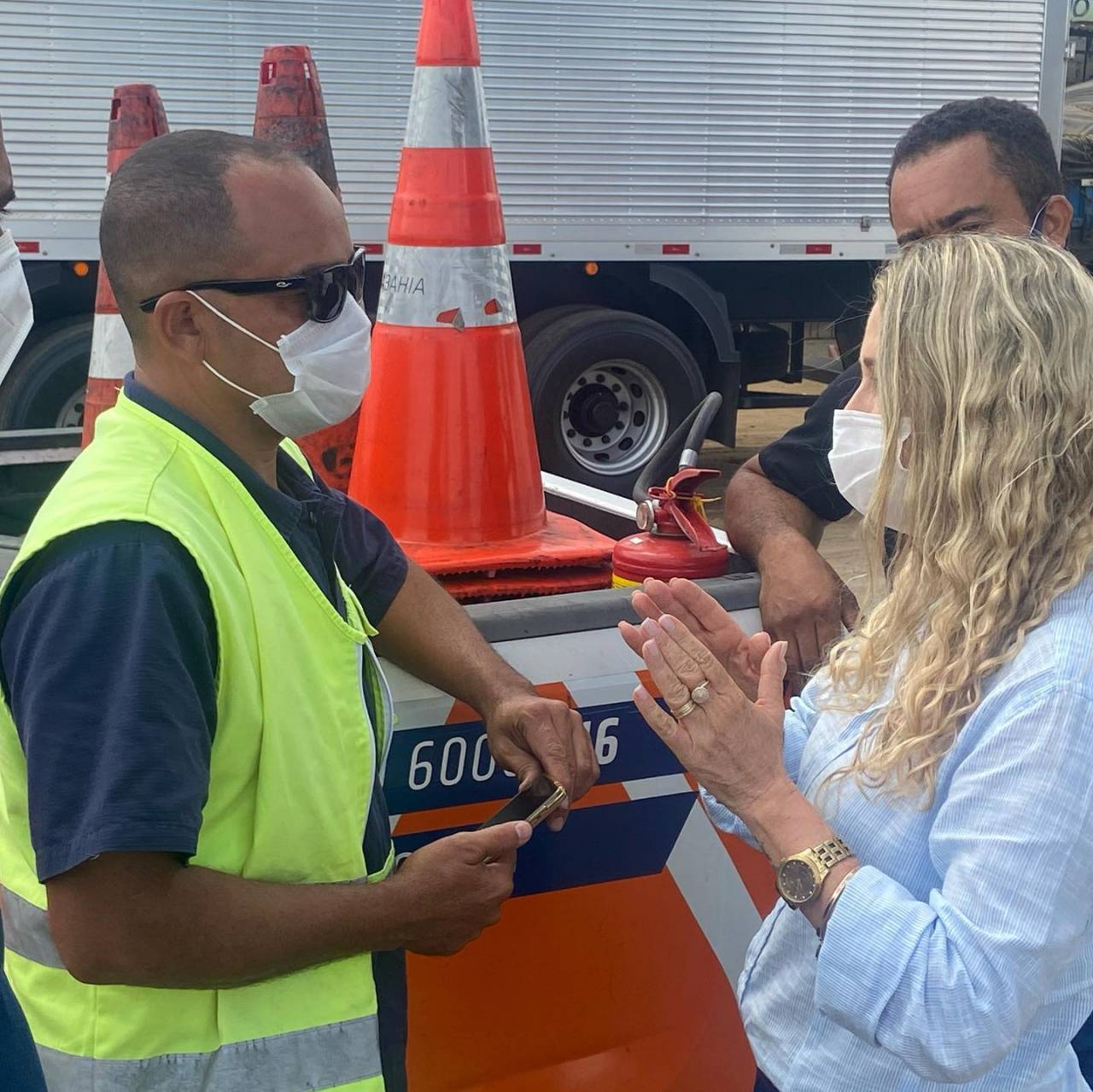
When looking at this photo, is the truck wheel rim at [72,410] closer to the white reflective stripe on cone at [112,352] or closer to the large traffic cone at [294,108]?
the white reflective stripe on cone at [112,352]

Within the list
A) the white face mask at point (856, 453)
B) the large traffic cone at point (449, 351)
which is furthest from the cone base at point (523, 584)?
the white face mask at point (856, 453)

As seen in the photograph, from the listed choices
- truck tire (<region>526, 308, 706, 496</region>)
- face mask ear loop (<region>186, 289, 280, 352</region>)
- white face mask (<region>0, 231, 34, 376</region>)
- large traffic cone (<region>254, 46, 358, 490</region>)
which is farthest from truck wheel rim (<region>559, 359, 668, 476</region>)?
face mask ear loop (<region>186, 289, 280, 352</region>)

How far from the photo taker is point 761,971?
1.81 metres

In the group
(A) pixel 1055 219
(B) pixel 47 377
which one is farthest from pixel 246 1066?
(B) pixel 47 377

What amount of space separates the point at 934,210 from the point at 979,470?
4.68 feet

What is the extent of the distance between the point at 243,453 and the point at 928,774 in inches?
38.8

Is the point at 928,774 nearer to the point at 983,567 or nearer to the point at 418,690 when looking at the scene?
the point at 983,567

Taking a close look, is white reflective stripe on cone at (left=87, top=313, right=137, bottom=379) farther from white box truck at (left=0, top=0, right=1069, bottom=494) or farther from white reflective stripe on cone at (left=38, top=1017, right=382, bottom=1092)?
white box truck at (left=0, top=0, right=1069, bottom=494)

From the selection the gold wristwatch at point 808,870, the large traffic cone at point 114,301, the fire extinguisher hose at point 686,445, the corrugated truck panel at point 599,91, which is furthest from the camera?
the corrugated truck panel at point 599,91

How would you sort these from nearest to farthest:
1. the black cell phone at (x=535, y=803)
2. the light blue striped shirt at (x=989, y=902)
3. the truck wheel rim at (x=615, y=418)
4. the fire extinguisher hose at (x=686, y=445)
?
the light blue striped shirt at (x=989, y=902)
the black cell phone at (x=535, y=803)
the fire extinguisher hose at (x=686, y=445)
the truck wheel rim at (x=615, y=418)

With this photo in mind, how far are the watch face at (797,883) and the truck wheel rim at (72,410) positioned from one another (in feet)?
20.2

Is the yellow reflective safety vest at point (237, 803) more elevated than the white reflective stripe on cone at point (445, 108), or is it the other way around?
the white reflective stripe on cone at point (445, 108)

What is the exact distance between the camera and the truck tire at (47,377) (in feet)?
22.8

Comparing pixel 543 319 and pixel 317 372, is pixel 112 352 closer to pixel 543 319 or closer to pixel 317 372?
pixel 317 372
